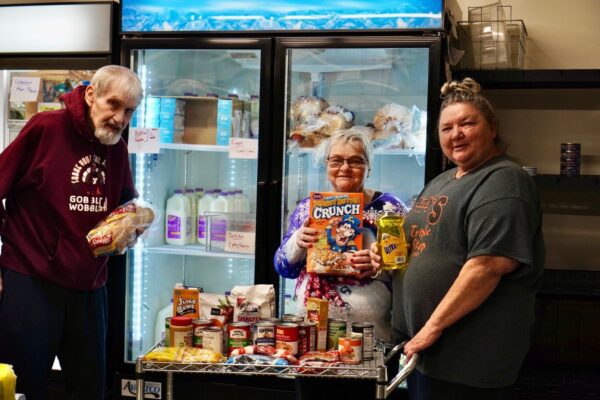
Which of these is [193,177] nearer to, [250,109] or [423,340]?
[250,109]

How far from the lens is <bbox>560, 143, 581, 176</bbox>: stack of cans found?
381 centimetres

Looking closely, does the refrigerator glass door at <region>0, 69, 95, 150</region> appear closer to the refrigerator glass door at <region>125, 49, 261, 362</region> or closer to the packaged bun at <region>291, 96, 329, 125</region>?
the refrigerator glass door at <region>125, 49, 261, 362</region>

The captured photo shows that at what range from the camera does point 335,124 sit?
12.2ft

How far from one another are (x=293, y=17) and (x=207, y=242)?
4.19 ft

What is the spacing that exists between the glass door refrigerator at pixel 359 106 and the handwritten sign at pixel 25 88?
134 centimetres

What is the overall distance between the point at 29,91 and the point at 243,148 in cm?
122

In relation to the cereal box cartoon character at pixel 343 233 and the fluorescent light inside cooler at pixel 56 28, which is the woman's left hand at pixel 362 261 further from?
the fluorescent light inside cooler at pixel 56 28

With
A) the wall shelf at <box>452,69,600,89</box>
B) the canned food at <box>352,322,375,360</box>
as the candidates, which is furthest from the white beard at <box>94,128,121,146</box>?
the wall shelf at <box>452,69,600,89</box>

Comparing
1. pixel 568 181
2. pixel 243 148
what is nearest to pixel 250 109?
pixel 243 148

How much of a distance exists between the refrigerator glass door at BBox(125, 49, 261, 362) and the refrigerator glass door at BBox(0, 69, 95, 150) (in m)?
0.41

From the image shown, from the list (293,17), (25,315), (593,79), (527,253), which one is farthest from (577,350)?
(25,315)

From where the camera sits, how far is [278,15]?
3.59 m

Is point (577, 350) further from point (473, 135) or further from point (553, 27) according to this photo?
point (473, 135)

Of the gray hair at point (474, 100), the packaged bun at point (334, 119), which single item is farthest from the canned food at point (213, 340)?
the packaged bun at point (334, 119)
